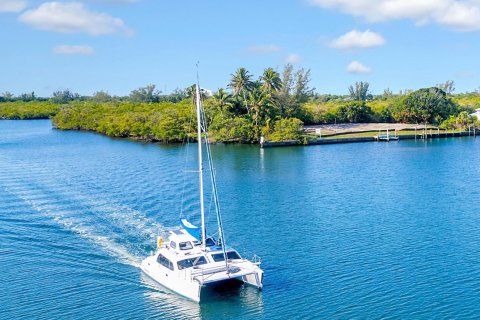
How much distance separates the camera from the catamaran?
31766 millimetres

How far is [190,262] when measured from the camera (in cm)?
3325

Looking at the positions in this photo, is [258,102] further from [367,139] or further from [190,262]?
[190,262]

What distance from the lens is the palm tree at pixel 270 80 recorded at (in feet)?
402

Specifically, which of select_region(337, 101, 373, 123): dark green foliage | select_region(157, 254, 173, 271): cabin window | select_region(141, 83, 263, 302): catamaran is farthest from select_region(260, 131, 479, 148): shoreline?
select_region(157, 254, 173, 271): cabin window

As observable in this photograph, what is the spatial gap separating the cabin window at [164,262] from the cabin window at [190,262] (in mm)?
764

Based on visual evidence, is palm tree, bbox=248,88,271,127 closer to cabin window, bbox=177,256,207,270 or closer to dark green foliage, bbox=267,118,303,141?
dark green foliage, bbox=267,118,303,141

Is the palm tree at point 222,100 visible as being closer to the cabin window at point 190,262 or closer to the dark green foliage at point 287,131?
the dark green foliage at point 287,131

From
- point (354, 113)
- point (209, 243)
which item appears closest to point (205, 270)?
point (209, 243)

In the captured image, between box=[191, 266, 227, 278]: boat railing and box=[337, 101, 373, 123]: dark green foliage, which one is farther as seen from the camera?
box=[337, 101, 373, 123]: dark green foliage

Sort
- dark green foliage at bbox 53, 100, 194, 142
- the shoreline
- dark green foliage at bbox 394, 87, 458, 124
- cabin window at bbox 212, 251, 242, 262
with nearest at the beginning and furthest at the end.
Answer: cabin window at bbox 212, 251, 242, 262 → the shoreline → dark green foliage at bbox 53, 100, 194, 142 → dark green foliage at bbox 394, 87, 458, 124

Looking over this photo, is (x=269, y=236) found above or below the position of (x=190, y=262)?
below

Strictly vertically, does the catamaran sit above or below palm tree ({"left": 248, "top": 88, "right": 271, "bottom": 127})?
below

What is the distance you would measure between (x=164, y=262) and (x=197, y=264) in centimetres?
236

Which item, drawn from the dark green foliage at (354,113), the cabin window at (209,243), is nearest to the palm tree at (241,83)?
the dark green foliage at (354,113)
